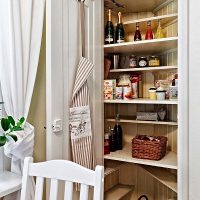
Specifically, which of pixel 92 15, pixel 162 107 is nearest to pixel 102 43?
pixel 92 15

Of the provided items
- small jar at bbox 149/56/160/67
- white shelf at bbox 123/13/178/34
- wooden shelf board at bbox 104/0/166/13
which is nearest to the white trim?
white shelf at bbox 123/13/178/34

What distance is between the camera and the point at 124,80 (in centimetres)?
207

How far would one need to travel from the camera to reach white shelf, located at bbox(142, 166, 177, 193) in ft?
5.71

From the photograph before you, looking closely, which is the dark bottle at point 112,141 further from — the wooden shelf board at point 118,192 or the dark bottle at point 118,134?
the wooden shelf board at point 118,192

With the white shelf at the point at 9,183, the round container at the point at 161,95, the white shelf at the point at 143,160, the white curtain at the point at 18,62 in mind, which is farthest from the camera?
the round container at the point at 161,95

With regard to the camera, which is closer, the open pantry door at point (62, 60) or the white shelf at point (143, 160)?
the open pantry door at point (62, 60)

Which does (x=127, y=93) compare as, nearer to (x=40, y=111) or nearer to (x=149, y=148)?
(x=149, y=148)

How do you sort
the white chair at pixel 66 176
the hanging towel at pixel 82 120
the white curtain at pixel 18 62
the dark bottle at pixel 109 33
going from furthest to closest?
the dark bottle at pixel 109 33, the hanging towel at pixel 82 120, the white curtain at pixel 18 62, the white chair at pixel 66 176

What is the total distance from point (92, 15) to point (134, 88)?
28.3 inches

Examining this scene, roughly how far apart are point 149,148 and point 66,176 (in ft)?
2.93

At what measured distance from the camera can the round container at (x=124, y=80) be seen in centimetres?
203

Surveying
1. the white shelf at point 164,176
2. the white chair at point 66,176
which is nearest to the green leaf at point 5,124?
the white chair at point 66,176

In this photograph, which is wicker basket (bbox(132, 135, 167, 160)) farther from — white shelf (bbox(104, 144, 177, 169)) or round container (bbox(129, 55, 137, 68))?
round container (bbox(129, 55, 137, 68))

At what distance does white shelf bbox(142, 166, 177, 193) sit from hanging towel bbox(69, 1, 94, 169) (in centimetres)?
59
